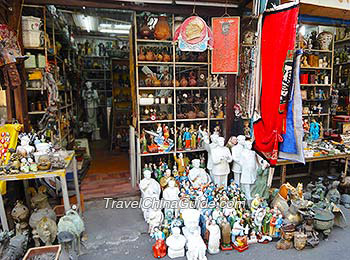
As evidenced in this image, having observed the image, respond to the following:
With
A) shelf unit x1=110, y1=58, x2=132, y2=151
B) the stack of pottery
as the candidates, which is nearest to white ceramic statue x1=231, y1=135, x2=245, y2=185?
the stack of pottery

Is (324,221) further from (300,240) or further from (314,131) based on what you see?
(314,131)

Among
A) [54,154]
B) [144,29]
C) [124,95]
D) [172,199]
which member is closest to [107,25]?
[124,95]

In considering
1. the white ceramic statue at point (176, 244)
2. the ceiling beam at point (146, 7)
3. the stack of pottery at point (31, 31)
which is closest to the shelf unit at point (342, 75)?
the ceiling beam at point (146, 7)

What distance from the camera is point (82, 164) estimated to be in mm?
4777

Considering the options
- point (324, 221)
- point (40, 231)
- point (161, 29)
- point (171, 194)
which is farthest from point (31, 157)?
point (324, 221)

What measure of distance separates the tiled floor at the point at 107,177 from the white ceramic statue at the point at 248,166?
1.63 m

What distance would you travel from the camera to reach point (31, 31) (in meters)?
3.34

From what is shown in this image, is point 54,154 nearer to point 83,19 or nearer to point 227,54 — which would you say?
point 227,54

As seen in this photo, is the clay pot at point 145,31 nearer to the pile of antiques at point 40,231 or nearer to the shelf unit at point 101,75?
the pile of antiques at point 40,231

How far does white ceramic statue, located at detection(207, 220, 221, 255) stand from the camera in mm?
2562

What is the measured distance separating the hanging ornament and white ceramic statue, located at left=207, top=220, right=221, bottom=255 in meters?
2.11

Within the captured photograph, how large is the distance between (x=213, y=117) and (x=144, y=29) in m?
1.66

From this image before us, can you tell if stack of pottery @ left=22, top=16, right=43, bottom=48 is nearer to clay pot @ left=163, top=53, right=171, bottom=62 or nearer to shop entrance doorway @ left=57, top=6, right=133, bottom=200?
shop entrance doorway @ left=57, top=6, right=133, bottom=200

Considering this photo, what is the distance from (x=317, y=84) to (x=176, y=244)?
4019 millimetres
